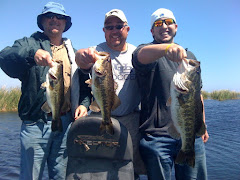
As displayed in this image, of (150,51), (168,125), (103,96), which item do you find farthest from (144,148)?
(150,51)

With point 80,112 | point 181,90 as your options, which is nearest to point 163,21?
point 181,90

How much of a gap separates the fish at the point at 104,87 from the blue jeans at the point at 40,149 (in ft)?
3.45

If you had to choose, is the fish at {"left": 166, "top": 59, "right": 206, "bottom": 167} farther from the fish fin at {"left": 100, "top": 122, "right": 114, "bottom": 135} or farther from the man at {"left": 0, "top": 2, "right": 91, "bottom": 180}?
the man at {"left": 0, "top": 2, "right": 91, "bottom": 180}

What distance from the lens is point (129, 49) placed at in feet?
14.3

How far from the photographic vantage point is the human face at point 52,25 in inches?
161

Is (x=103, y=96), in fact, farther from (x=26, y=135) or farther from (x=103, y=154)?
(x=26, y=135)

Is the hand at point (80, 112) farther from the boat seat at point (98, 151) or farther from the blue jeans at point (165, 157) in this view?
the blue jeans at point (165, 157)

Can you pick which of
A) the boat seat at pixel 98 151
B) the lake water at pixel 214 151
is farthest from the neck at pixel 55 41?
the lake water at pixel 214 151

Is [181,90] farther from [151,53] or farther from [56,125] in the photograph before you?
[56,125]

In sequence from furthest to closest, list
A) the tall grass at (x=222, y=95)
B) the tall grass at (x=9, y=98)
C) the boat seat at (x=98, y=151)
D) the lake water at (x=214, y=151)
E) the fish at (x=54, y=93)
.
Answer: the tall grass at (x=222, y=95) < the tall grass at (x=9, y=98) < the lake water at (x=214, y=151) < the fish at (x=54, y=93) < the boat seat at (x=98, y=151)

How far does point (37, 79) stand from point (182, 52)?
2.38m

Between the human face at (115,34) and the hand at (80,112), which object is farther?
the human face at (115,34)

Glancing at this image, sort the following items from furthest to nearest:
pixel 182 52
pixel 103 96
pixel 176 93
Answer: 1. pixel 103 96
2. pixel 176 93
3. pixel 182 52

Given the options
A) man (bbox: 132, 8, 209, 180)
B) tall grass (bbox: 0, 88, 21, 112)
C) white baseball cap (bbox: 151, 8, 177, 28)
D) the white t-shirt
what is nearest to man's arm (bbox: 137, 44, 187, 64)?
man (bbox: 132, 8, 209, 180)
